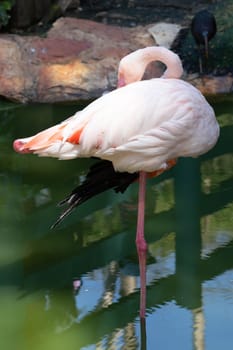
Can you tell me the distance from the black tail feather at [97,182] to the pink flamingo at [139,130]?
3.1 inches

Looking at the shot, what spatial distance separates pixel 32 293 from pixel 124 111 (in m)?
0.88

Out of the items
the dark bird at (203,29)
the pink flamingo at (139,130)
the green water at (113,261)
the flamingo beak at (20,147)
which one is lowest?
the green water at (113,261)

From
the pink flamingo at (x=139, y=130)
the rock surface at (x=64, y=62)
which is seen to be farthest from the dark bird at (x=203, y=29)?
the pink flamingo at (x=139, y=130)

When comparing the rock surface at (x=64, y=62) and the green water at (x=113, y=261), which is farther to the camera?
the rock surface at (x=64, y=62)

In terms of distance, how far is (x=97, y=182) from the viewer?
3297mm

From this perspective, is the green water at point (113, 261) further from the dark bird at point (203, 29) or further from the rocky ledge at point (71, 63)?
the dark bird at point (203, 29)

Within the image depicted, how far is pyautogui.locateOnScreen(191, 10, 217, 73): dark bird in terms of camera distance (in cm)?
642

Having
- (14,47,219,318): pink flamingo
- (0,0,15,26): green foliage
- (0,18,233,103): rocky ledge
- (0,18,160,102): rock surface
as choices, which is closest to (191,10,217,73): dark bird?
(0,18,233,103): rocky ledge

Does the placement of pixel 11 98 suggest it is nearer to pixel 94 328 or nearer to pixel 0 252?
pixel 0 252

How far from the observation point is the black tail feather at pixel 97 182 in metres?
3.28

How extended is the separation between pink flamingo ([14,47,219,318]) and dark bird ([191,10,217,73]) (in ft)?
10.8

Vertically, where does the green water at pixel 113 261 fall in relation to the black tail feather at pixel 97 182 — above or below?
below

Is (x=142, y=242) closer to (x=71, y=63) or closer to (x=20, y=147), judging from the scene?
(x=20, y=147)

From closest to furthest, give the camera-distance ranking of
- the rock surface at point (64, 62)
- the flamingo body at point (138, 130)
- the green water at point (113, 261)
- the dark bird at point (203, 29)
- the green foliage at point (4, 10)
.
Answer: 1. the flamingo body at point (138, 130)
2. the green water at point (113, 261)
3. the rock surface at point (64, 62)
4. the dark bird at point (203, 29)
5. the green foliage at point (4, 10)
